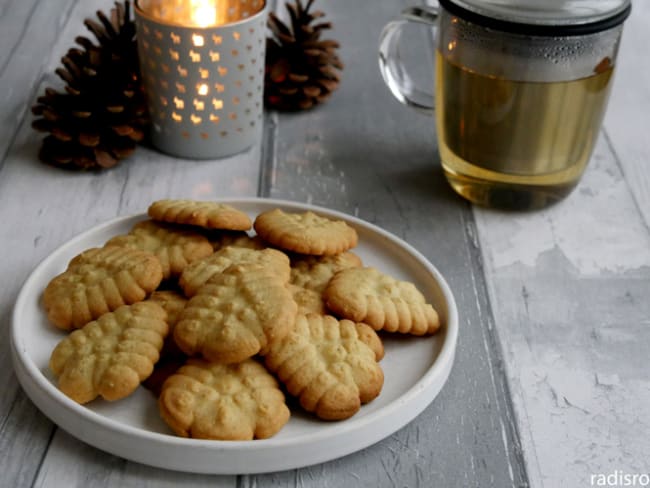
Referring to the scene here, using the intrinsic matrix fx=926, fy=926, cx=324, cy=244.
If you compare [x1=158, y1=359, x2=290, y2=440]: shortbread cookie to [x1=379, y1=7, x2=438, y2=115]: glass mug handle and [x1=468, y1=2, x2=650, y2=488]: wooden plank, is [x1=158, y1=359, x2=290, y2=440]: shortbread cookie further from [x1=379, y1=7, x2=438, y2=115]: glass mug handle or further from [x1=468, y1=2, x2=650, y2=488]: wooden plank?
[x1=379, y1=7, x2=438, y2=115]: glass mug handle

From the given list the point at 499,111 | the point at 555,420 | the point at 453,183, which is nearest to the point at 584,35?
the point at 499,111

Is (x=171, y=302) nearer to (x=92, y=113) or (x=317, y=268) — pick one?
(x=317, y=268)

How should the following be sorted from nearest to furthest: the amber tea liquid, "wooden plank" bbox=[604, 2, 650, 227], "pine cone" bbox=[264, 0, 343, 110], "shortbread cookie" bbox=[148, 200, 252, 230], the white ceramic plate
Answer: the white ceramic plate → "shortbread cookie" bbox=[148, 200, 252, 230] → the amber tea liquid → "wooden plank" bbox=[604, 2, 650, 227] → "pine cone" bbox=[264, 0, 343, 110]

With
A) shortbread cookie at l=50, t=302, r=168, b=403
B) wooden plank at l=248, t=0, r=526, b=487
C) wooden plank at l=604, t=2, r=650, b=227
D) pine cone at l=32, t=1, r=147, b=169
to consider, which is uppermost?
shortbread cookie at l=50, t=302, r=168, b=403

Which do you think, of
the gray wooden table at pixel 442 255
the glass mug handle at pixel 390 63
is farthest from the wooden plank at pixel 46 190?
the glass mug handle at pixel 390 63

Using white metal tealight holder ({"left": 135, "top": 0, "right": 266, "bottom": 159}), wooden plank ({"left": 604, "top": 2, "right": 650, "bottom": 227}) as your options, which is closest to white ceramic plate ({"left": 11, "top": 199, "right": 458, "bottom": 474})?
white metal tealight holder ({"left": 135, "top": 0, "right": 266, "bottom": 159})

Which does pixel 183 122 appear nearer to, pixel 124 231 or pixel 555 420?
pixel 124 231
